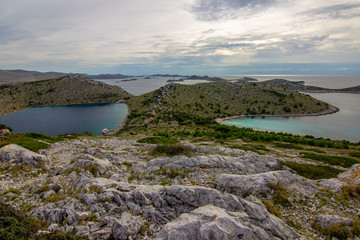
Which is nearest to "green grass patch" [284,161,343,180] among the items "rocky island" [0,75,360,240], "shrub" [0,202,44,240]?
"rocky island" [0,75,360,240]

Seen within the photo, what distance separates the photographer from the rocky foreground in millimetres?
9086

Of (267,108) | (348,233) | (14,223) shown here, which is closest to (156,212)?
(14,223)

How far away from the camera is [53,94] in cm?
16850

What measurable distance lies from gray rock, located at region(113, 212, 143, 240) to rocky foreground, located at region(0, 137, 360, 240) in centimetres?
5

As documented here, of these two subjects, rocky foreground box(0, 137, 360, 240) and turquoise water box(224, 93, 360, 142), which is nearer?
rocky foreground box(0, 137, 360, 240)

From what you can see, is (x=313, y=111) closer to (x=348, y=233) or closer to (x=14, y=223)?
(x=348, y=233)

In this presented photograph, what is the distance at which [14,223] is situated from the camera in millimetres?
8445

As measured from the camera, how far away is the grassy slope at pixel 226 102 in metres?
113

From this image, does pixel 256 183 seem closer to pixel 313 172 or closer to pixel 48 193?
pixel 313 172

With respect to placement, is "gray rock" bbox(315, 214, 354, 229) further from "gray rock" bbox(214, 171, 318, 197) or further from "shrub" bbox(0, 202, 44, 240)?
"shrub" bbox(0, 202, 44, 240)

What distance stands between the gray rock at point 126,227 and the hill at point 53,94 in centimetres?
17700

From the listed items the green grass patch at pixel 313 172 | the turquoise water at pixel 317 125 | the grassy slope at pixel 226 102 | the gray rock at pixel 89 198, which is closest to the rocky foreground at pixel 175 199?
the gray rock at pixel 89 198

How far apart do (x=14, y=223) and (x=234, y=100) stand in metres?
143

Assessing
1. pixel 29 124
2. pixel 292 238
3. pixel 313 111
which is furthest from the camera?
pixel 313 111
